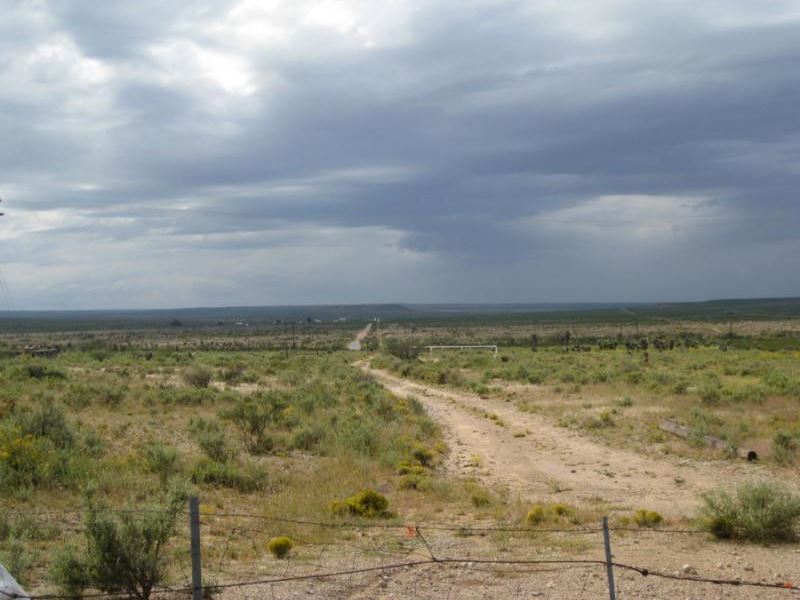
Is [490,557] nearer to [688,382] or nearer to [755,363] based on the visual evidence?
[688,382]

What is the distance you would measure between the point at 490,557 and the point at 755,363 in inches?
1598

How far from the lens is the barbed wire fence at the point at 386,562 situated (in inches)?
339

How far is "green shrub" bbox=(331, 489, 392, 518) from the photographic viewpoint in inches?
502

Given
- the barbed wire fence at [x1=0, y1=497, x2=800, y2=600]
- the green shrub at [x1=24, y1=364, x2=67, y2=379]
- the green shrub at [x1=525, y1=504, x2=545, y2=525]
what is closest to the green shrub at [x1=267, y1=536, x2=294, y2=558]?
the barbed wire fence at [x1=0, y1=497, x2=800, y2=600]

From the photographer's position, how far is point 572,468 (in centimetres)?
1850

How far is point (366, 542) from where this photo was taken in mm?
11031

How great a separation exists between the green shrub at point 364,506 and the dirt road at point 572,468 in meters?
3.59

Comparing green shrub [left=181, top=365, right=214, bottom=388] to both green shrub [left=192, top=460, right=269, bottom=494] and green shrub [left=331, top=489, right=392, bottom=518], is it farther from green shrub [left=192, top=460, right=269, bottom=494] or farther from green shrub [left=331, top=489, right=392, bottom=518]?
green shrub [left=331, top=489, right=392, bottom=518]

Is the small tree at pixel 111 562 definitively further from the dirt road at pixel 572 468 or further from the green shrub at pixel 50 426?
the green shrub at pixel 50 426

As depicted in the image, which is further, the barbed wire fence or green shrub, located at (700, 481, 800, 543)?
green shrub, located at (700, 481, 800, 543)

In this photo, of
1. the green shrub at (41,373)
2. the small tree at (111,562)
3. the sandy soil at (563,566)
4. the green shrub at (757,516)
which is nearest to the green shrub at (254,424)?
the sandy soil at (563,566)

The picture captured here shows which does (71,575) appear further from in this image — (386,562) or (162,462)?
(162,462)

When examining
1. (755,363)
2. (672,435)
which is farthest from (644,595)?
(755,363)

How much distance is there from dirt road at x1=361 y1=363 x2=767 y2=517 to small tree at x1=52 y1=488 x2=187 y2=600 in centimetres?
875
